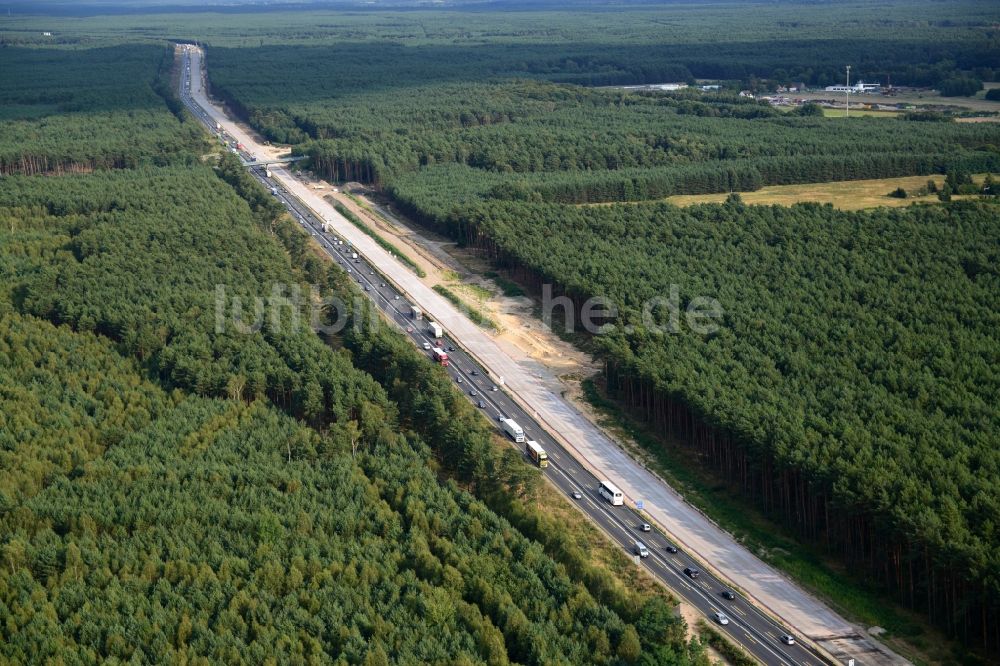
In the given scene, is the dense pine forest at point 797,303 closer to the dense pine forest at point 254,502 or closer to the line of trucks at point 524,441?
the line of trucks at point 524,441

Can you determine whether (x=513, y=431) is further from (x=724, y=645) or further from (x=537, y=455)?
(x=724, y=645)

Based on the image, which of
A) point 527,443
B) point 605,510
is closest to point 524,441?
point 527,443

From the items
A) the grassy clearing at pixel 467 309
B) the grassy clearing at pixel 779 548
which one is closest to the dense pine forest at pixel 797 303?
the grassy clearing at pixel 779 548

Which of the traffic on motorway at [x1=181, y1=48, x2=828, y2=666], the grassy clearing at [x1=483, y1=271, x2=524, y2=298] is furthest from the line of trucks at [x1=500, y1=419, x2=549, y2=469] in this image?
the grassy clearing at [x1=483, y1=271, x2=524, y2=298]

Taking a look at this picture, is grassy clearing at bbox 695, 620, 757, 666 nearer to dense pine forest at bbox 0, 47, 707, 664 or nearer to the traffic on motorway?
the traffic on motorway

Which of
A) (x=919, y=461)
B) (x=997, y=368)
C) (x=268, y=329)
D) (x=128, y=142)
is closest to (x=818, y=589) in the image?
(x=919, y=461)

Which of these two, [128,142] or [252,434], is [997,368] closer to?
[252,434]

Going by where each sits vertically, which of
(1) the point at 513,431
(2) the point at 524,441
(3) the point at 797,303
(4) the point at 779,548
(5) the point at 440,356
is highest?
(3) the point at 797,303
